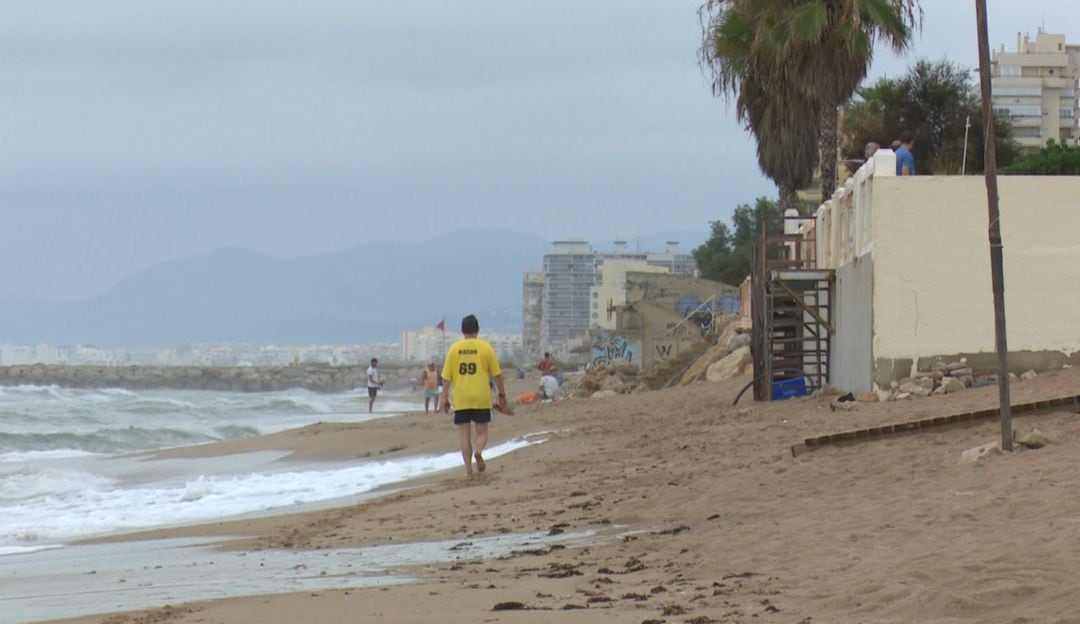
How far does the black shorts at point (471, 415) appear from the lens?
14484 mm

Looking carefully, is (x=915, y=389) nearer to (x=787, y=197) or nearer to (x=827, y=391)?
(x=827, y=391)

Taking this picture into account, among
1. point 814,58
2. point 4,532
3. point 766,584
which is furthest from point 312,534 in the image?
point 814,58

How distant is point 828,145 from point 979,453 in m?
17.8

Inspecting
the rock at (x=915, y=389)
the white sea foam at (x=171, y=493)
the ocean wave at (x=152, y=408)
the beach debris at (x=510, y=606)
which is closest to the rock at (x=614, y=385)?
the white sea foam at (x=171, y=493)

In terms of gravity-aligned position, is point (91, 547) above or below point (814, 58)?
below

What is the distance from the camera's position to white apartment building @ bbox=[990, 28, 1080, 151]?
103 m

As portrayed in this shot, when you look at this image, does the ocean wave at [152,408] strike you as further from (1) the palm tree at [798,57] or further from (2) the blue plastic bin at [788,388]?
(2) the blue plastic bin at [788,388]

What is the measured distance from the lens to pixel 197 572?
9.60 meters

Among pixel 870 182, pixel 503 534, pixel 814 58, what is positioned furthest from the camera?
pixel 814 58

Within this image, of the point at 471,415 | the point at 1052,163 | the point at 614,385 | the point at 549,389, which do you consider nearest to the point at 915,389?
the point at 471,415

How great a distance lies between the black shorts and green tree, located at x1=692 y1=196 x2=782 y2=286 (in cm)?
6619

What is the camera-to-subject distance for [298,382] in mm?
120438

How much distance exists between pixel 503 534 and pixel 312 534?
6.04ft

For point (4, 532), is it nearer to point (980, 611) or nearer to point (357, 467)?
point (357, 467)
